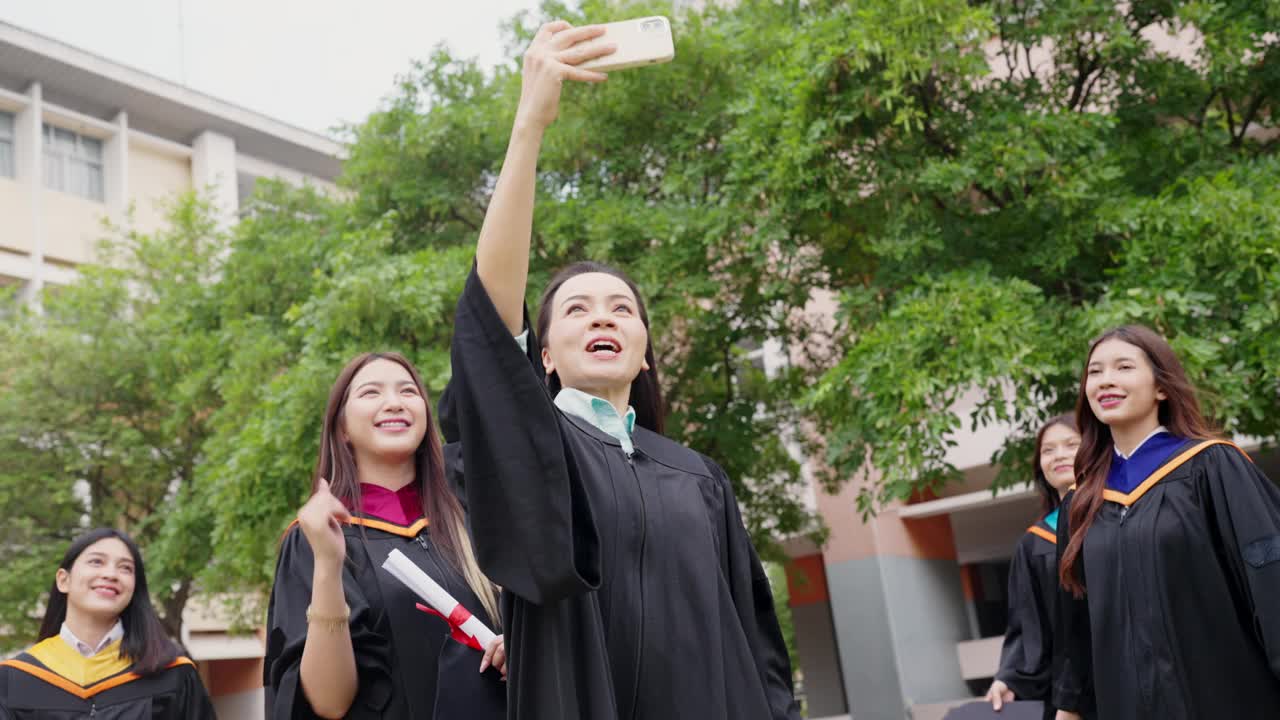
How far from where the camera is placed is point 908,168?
844cm

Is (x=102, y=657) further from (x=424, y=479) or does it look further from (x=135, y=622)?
(x=424, y=479)

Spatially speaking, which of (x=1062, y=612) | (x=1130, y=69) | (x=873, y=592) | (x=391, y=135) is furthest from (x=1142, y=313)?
(x=873, y=592)

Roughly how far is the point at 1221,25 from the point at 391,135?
7504 mm

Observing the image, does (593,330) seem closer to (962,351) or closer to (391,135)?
(962,351)

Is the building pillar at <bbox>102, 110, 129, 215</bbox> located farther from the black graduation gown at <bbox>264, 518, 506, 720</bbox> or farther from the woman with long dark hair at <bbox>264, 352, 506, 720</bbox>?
the black graduation gown at <bbox>264, 518, 506, 720</bbox>

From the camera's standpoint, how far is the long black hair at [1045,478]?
5219 millimetres

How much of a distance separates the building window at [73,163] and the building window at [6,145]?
705mm

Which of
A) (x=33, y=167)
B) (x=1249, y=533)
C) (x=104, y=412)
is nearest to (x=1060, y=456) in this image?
(x=1249, y=533)

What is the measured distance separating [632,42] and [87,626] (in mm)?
3875

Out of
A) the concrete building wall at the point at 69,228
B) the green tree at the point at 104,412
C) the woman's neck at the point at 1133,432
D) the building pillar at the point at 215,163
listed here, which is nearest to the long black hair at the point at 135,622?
the woman's neck at the point at 1133,432

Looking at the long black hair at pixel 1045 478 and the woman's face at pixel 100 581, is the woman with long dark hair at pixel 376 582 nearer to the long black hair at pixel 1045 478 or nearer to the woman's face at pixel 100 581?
the woman's face at pixel 100 581

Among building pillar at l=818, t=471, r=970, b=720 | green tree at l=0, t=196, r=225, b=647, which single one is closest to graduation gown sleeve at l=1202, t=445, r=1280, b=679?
green tree at l=0, t=196, r=225, b=647

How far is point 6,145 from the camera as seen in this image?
76.6 feet

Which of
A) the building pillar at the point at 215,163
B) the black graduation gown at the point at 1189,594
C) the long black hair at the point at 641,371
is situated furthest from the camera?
the building pillar at the point at 215,163
